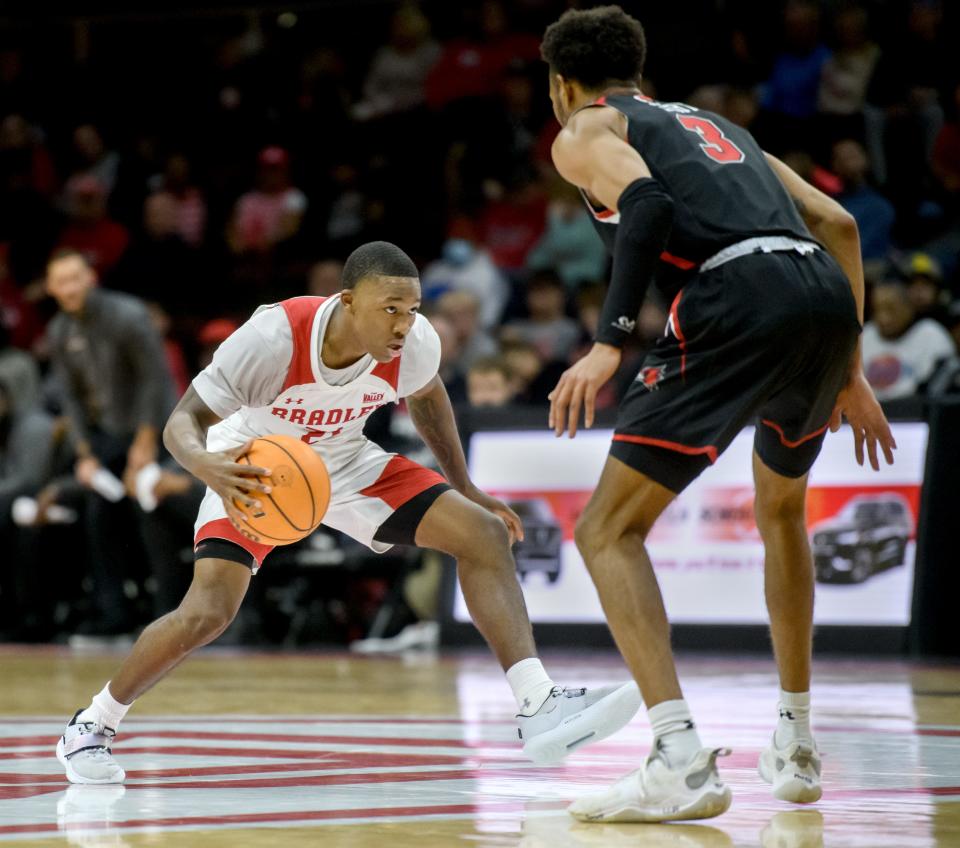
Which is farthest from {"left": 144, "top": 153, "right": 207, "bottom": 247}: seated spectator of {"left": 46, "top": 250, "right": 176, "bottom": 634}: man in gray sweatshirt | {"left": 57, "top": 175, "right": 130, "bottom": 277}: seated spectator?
{"left": 46, "top": 250, "right": 176, "bottom": 634}: man in gray sweatshirt

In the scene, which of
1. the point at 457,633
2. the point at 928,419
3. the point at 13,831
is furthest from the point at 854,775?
the point at 457,633

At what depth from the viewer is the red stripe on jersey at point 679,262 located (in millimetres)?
4117

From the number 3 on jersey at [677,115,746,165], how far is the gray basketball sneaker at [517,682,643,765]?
4.35 ft

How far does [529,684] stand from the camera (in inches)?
189

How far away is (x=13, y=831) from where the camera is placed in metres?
3.68

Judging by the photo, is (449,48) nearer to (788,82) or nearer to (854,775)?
(788,82)

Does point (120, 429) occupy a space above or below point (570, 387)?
below

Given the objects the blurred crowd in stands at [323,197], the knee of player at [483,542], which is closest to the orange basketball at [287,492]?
the knee of player at [483,542]

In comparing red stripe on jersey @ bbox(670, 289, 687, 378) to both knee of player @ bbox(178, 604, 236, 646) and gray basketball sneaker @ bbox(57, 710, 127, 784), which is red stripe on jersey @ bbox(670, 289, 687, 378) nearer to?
knee of player @ bbox(178, 604, 236, 646)

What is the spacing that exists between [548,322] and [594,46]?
8.15 m

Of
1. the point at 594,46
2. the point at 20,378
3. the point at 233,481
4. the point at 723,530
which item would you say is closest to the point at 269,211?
the point at 20,378

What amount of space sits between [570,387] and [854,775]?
1.53 m

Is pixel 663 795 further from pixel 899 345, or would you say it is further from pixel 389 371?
pixel 899 345

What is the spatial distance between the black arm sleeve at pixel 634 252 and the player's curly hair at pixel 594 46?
0.47 m
